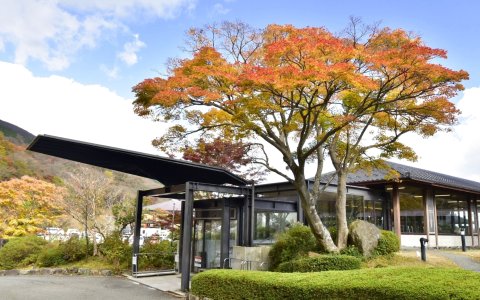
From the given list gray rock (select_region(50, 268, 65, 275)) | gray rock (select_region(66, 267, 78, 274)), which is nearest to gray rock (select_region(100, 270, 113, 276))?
gray rock (select_region(66, 267, 78, 274))

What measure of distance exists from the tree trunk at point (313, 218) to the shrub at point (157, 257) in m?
6.92

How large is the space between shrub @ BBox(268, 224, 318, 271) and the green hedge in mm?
3876

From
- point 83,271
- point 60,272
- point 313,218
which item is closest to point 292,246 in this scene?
point 313,218

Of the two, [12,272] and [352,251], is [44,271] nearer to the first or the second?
[12,272]

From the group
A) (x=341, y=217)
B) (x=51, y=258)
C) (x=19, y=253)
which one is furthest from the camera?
(x=19, y=253)

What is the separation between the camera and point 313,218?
1247cm

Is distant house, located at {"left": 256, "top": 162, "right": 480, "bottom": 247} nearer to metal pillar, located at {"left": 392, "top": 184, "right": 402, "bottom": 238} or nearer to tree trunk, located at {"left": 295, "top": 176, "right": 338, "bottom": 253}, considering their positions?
metal pillar, located at {"left": 392, "top": 184, "right": 402, "bottom": 238}

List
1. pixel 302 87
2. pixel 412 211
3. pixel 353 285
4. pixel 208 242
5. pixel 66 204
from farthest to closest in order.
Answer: pixel 412 211
pixel 66 204
pixel 208 242
pixel 302 87
pixel 353 285

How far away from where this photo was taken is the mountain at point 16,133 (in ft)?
188

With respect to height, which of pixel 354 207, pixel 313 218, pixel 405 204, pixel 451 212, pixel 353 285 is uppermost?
pixel 405 204

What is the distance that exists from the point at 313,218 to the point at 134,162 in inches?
244

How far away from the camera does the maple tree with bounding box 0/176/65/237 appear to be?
2178 cm

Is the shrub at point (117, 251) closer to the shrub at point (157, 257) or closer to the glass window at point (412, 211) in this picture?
the shrub at point (157, 257)

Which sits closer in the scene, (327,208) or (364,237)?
(364,237)
